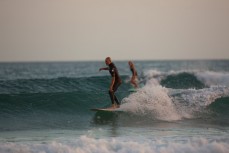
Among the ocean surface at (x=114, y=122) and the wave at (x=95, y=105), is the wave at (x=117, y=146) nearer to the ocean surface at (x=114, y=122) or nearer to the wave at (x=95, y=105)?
the ocean surface at (x=114, y=122)

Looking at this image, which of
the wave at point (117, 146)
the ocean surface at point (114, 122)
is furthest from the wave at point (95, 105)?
the wave at point (117, 146)

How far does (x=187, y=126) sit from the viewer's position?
472 inches

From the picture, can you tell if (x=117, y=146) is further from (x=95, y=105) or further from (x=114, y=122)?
(x=95, y=105)

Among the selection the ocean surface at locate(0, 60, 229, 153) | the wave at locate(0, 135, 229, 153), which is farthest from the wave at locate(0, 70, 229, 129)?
the wave at locate(0, 135, 229, 153)

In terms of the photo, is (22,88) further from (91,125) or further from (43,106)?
(91,125)

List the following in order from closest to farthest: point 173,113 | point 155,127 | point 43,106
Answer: point 155,127 < point 173,113 < point 43,106

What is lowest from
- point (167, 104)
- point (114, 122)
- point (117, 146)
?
point (114, 122)

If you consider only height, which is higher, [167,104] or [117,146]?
[167,104]

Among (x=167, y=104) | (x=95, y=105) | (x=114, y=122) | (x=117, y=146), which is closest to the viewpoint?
(x=117, y=146)

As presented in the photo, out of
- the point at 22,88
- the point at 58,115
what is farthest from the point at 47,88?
the point at 58,115

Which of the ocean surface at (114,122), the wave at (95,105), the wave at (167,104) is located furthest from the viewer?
the wave at (167,104)

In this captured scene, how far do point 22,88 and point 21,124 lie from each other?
8.17 meters

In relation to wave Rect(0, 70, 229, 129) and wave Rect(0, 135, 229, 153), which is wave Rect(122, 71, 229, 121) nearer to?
wave Rect(0, 70, 229, 129)

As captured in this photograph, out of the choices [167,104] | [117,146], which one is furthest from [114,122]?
[117,146]
